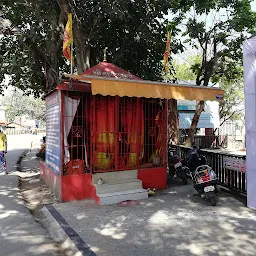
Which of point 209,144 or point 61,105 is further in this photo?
point 209,144

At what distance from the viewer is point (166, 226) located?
5090mm

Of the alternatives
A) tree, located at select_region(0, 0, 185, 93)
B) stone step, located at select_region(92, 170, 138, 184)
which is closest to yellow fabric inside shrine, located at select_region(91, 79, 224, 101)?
stone step, located at select_region(92, 170, 138, 184)

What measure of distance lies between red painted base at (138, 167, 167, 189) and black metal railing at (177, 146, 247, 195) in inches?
55.2

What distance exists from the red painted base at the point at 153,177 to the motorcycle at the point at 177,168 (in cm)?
80

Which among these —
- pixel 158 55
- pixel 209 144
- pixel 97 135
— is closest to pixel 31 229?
pixel 97 135

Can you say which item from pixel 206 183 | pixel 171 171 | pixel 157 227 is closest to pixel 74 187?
pixel 157 227

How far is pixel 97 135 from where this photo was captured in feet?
23.7

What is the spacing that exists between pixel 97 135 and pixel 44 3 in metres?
4.98

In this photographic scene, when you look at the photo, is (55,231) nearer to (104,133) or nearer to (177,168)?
(104,133)

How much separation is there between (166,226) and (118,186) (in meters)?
2.11

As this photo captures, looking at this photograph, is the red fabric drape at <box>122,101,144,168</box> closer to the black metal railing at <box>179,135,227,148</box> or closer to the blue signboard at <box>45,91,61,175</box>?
the blue signboard at <box>45,91,61,175</box>

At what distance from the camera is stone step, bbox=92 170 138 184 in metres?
7.01

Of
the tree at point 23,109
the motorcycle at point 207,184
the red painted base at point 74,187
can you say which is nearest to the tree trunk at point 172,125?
the motorcycle at point 207,184

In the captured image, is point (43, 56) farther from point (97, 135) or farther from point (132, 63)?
point (97, 135)
